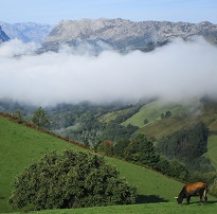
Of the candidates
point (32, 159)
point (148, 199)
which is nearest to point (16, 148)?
point (32, 159)

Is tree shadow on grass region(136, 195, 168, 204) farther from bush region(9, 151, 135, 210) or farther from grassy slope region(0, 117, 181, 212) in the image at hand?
bush region(9, 151, 135, 210)

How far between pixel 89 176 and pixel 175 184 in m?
29.3

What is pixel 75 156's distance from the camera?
49625 millimetres

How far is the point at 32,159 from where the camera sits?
62875 mm

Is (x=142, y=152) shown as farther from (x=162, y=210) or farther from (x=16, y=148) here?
(x=162, y=210)

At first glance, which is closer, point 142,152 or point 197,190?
point 197,190

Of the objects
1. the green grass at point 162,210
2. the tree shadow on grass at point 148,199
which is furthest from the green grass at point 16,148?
the green grass at point 162,210

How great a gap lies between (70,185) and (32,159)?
18.0 m

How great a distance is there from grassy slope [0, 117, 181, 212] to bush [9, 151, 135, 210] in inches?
265

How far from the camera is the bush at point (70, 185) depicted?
46.2 meters

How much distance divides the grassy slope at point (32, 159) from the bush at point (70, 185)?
6722 mm

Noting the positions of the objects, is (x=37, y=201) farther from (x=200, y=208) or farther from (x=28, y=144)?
(x=28, y=144)

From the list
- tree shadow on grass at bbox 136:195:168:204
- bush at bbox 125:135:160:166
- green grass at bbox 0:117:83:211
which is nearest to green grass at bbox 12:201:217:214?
green grass at bbox 0:117:83:211

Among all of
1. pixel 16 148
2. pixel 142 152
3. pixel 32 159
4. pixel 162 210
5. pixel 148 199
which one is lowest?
pixel 148 199
